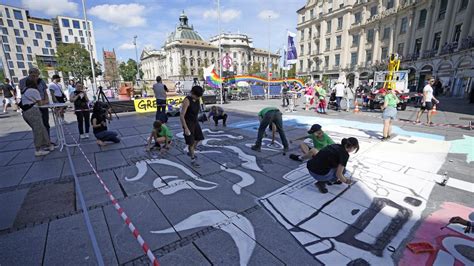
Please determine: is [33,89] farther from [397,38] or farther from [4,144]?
[397,38]

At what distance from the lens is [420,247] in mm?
2229

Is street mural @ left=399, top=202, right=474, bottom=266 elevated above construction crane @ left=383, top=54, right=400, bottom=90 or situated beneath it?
situated beneath

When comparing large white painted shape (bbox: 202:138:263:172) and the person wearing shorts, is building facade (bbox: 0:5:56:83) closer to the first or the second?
large white painted shape (bbox: 202:138:263:172)

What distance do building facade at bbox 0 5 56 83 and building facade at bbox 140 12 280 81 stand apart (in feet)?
119

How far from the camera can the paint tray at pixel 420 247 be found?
2193 millimetres

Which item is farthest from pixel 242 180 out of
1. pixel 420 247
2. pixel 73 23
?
pixel 73 23

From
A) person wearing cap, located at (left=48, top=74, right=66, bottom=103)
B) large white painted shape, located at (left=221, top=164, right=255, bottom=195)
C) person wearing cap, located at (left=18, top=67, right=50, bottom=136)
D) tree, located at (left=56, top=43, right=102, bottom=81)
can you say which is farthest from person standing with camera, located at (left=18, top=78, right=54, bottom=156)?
tree, located at (left=56, top=43, right=102, bottom=81)

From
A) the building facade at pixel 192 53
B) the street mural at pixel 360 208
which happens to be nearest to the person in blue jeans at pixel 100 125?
the street mural at pixel 360 208

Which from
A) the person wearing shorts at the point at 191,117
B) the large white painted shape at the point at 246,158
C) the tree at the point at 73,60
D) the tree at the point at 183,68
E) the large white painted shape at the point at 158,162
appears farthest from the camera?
the tree at the point at 183,68

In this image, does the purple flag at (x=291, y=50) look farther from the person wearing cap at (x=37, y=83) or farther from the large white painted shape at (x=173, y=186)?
the large white painted shape at (x=173, y=186)

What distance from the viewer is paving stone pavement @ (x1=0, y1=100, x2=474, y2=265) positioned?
2260 millimetres

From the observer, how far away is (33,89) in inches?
196

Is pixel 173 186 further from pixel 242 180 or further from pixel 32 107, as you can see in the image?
pixel 32 107

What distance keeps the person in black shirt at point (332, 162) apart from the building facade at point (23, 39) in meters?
71.7
